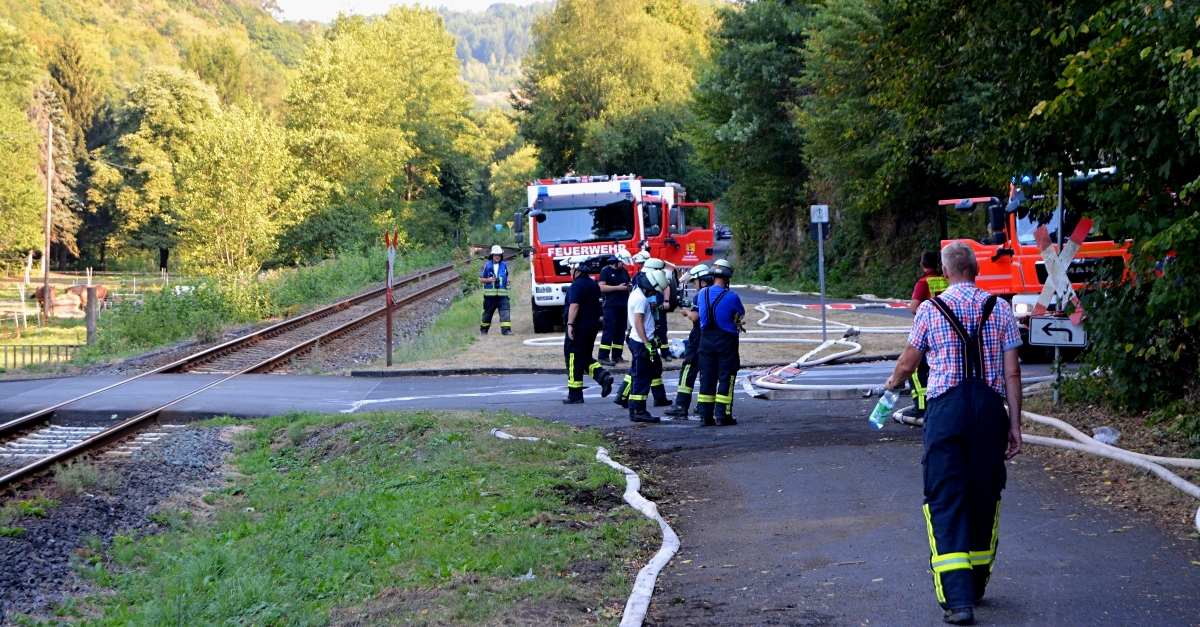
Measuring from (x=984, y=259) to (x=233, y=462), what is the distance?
10.7 meters

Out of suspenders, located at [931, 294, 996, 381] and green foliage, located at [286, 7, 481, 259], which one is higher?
green foliage, located at [286, 7, 481, 259]

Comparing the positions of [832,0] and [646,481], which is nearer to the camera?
[646,481]

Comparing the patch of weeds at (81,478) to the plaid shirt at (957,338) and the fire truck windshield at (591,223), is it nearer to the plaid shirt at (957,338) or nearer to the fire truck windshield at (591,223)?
the plaid shirt at (957,338)

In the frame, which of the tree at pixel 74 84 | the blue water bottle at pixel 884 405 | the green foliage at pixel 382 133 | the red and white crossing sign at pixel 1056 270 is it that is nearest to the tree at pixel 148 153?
the tree at pixel 74 84

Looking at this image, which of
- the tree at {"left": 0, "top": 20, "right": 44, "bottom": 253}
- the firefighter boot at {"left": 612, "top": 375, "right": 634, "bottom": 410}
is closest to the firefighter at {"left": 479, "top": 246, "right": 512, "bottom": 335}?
the firefighter boot at {"left": 612, "top": 375, "right": 634, "bottom": 410}

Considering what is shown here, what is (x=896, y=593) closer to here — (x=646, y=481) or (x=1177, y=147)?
(x=646, y=481)

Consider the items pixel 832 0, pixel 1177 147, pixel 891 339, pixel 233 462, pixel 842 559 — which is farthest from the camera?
pixel 832 0

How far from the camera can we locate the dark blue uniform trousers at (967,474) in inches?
218

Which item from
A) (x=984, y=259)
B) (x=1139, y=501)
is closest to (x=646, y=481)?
(x=1139, y=501)

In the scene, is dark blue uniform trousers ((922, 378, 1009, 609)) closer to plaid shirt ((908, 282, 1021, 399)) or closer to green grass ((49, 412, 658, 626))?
plaid shirt ((908, 282, 1021, 399))

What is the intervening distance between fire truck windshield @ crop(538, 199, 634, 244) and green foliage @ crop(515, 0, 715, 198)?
1194 inches

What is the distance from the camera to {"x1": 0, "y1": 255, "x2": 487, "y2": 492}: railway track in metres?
12.7

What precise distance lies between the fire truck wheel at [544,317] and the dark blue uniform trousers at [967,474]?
62.7ft

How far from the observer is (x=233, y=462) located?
1267cm
